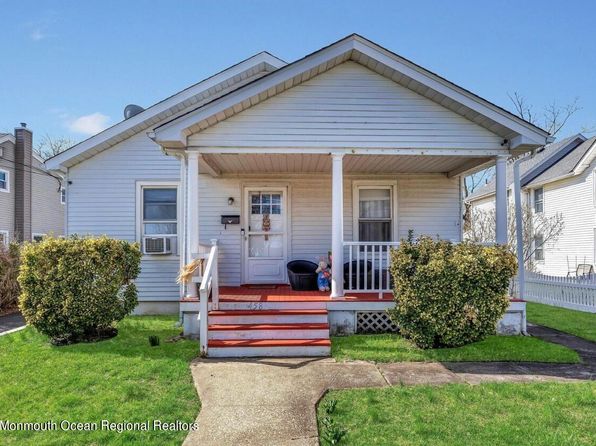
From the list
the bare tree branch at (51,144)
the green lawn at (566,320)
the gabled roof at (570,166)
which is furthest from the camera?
the bare tree branch at (51,144)

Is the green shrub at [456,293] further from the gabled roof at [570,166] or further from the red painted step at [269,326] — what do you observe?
the gabled roof at [570,166]

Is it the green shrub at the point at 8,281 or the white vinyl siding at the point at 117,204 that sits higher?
the white vinyl siding at the point at 117,204

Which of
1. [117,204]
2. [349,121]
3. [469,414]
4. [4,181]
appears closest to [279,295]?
[349,121]

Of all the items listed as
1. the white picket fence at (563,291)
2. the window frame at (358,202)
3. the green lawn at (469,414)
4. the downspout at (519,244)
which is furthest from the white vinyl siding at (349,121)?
the white picket fence at (563,291)

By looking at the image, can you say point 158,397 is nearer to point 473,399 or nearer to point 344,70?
point 473,399

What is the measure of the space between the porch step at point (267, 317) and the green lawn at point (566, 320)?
480 cm

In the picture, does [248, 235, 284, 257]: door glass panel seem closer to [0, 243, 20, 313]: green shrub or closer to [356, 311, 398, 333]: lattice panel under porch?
[356, 311, 398, 333]: lattice panel under porch

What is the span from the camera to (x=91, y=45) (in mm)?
11055

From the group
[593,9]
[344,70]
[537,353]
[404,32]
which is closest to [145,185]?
[344,70]

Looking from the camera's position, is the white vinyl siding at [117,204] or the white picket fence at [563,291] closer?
the white vinyl siding at [117,204]

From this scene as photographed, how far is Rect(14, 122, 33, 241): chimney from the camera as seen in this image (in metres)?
17.7

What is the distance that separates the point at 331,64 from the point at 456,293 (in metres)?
4.26

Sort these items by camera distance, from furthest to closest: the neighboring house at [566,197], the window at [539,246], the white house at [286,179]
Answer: the window at [539,246]
the neighboring house at [566,197]
the white house at [286,179]

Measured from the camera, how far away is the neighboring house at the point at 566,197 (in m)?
16.0
